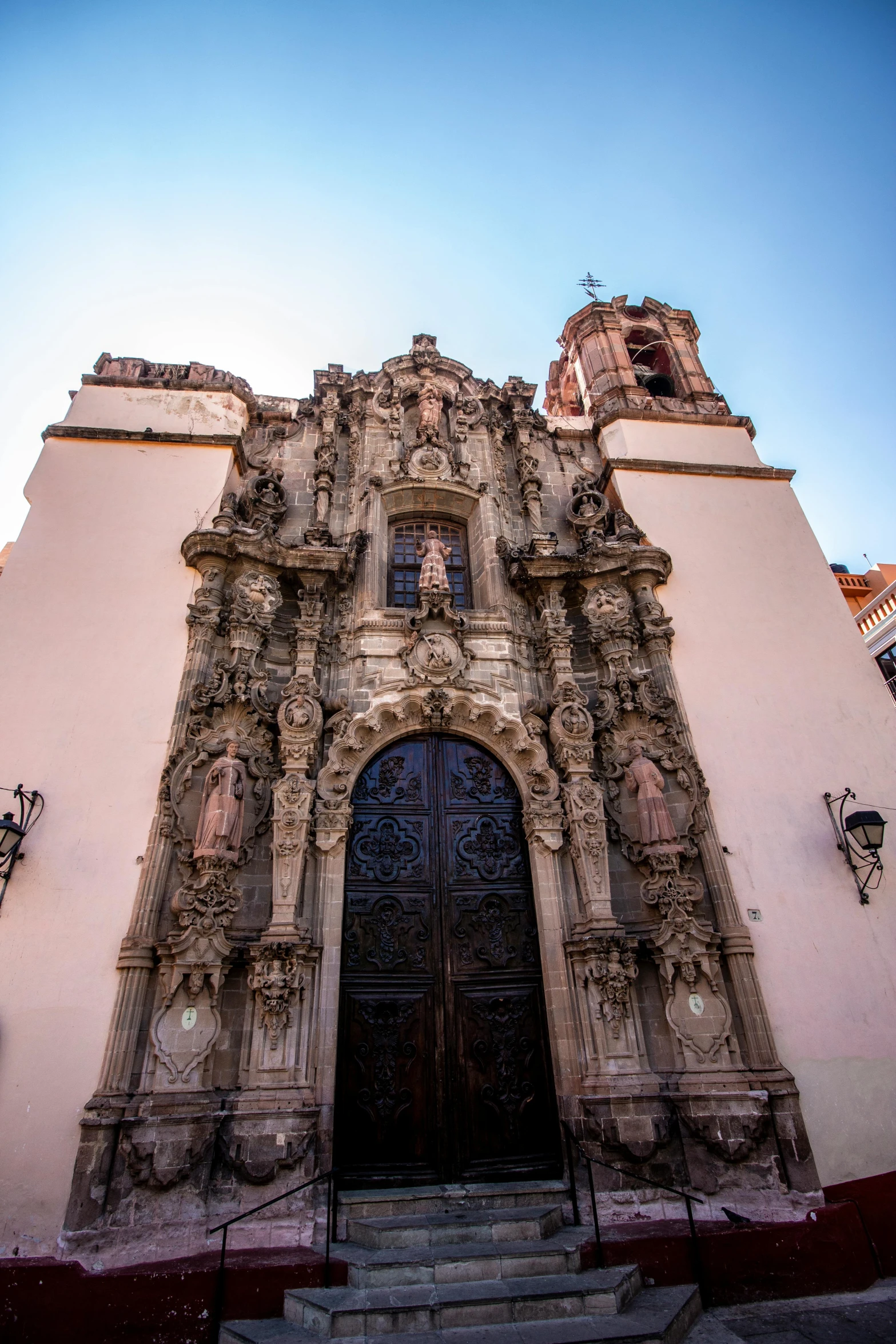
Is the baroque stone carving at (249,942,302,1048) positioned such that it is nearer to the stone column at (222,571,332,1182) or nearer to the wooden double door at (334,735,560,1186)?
the stone column at (222,571,332,1182)

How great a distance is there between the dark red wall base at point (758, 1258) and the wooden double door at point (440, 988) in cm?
163

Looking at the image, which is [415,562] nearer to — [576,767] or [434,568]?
[434,568]

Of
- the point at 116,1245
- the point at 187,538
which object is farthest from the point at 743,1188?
the point at 187,538

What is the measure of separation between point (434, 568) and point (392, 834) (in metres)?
3.92

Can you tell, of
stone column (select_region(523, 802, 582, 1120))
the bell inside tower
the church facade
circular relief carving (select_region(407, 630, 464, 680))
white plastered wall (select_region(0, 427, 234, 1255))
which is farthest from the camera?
the bell inside tower

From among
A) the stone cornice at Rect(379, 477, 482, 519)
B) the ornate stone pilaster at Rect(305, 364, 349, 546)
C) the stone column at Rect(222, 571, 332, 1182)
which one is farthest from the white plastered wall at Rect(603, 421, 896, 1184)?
the stone column at Rect(222, 571, 332, 1182)

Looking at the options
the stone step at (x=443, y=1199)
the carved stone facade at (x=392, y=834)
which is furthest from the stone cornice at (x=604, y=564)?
the stone step at (x=443, y=1199)

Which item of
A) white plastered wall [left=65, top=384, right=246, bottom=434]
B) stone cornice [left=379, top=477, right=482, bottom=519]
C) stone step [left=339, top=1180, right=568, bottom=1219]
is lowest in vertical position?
stone step [left=339, top=1180, right=568, bottom=1219]

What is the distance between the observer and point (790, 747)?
9273 mm

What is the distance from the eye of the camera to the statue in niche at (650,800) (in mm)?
8172

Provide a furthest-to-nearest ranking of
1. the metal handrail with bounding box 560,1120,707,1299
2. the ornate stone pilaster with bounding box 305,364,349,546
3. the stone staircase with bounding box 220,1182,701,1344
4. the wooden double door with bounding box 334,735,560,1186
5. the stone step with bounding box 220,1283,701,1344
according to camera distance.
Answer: the ornate stone pilaster with bounding box 305,364,349,546
the wooden double door with bounding box 334,735,560,1186
the metal handrail with bounding box 560,1120,707,1299
the stone staircase with bounding box 220,1182,701,1344
the stone step with bounding box 220,1283,701,1344

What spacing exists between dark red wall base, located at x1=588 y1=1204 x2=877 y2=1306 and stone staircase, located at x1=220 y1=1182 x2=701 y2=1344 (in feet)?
0.55

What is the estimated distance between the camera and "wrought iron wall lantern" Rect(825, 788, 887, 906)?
8117 millimetres

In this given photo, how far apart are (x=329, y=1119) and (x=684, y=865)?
4771mm
